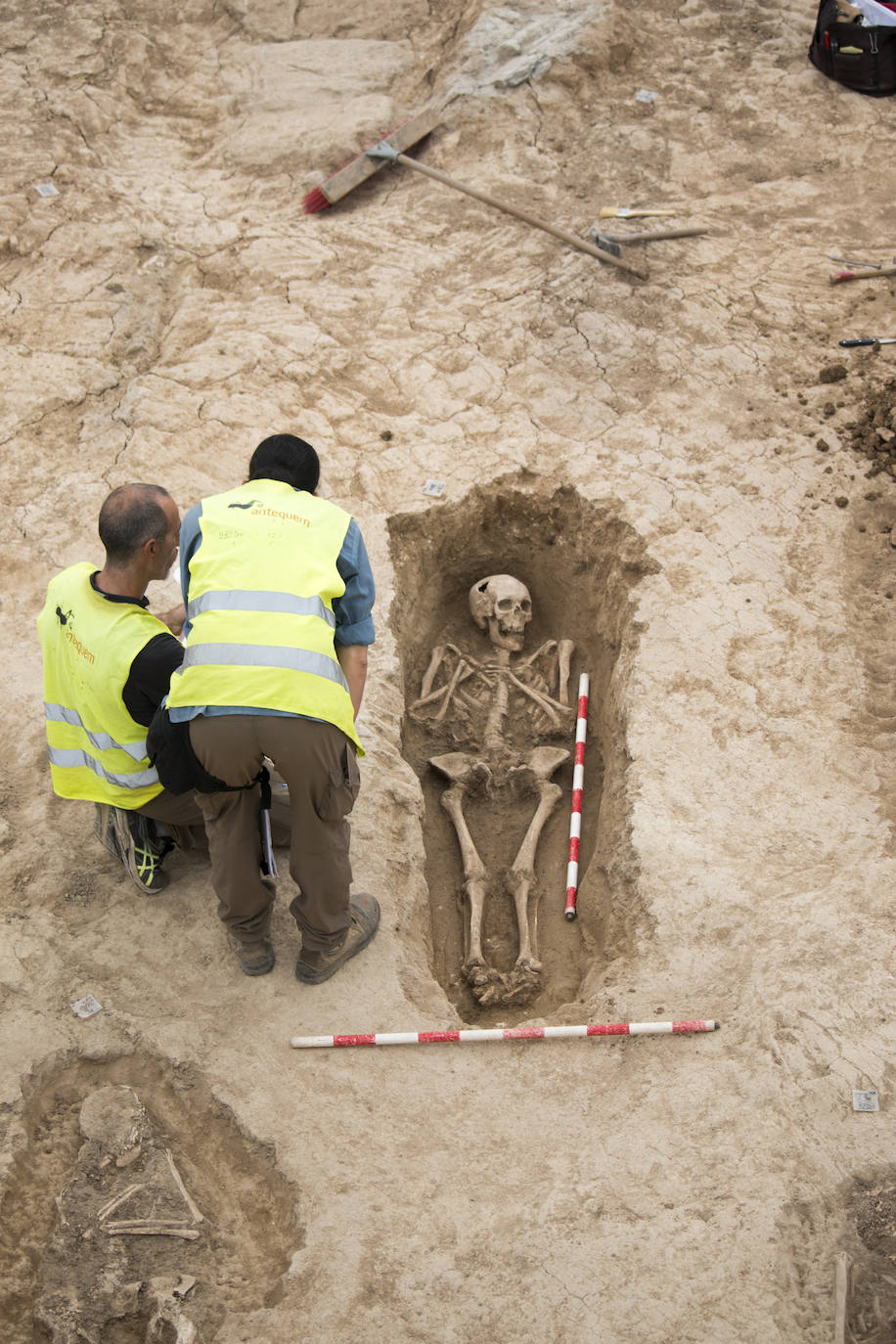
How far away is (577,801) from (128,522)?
2.43 metres

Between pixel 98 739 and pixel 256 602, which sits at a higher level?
pixel 256 602

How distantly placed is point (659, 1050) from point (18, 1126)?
2087mm

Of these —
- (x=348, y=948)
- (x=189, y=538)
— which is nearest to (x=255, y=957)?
(x=348, y=948)

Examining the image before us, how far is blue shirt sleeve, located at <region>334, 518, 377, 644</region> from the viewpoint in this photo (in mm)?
3514

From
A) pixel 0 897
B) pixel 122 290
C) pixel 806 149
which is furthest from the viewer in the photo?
pixel 806 149

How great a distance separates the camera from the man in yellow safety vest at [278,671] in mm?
3240

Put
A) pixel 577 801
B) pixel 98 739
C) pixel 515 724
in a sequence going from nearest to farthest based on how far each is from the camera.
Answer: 1. pixel 98 739
2. pixel 577 801
3. pixel 515 724

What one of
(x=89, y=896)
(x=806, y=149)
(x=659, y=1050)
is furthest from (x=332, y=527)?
(x=806, y=149)

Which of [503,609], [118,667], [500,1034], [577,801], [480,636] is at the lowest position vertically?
[480,636]

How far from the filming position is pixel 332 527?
346 centimetres

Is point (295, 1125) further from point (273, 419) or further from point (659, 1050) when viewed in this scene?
point (273, 419)

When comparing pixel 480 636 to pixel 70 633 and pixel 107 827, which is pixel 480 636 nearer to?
pixel 107 827

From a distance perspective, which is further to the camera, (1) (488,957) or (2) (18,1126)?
(1) (488,957)

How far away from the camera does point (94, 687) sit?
371 cm
